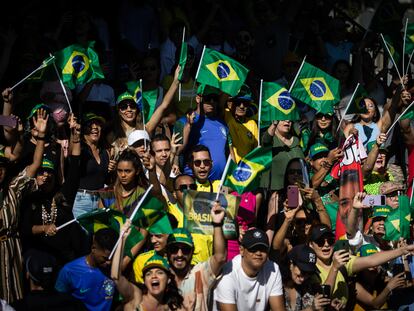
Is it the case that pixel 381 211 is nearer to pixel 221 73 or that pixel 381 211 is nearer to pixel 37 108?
pixel 221 73

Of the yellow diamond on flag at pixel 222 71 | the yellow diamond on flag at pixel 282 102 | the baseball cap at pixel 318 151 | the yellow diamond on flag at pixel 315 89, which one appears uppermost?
the yellow diamond on flag at pixel 222 71

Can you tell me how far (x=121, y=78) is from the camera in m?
17.7

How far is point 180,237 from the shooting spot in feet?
44.2

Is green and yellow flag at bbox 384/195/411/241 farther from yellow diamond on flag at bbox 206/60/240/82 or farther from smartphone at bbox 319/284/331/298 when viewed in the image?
yellow diamond on flag at bbox 206/60/240/82

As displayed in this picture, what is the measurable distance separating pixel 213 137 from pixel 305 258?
2867mm

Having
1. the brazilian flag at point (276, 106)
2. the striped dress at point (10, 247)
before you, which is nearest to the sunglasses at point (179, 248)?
the striped dress at point (10, 247)

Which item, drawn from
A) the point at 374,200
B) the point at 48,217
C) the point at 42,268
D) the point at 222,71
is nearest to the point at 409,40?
the point at 222,71

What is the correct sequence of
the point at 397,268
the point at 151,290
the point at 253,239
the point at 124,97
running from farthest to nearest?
the point at 124,97, the point at 397,268, the point at 253,239, the point at 151,290

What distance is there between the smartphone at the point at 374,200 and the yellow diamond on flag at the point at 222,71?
7.15 feet

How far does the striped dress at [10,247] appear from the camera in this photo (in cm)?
1352

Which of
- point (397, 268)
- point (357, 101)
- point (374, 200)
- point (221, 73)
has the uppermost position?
point (221, 73)

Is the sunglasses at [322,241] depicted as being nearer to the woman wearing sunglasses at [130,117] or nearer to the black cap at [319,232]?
the black cap at [319,232]

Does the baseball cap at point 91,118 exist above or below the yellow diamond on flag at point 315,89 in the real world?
below

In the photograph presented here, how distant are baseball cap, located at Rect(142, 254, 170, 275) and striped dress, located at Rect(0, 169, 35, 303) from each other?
128cm
